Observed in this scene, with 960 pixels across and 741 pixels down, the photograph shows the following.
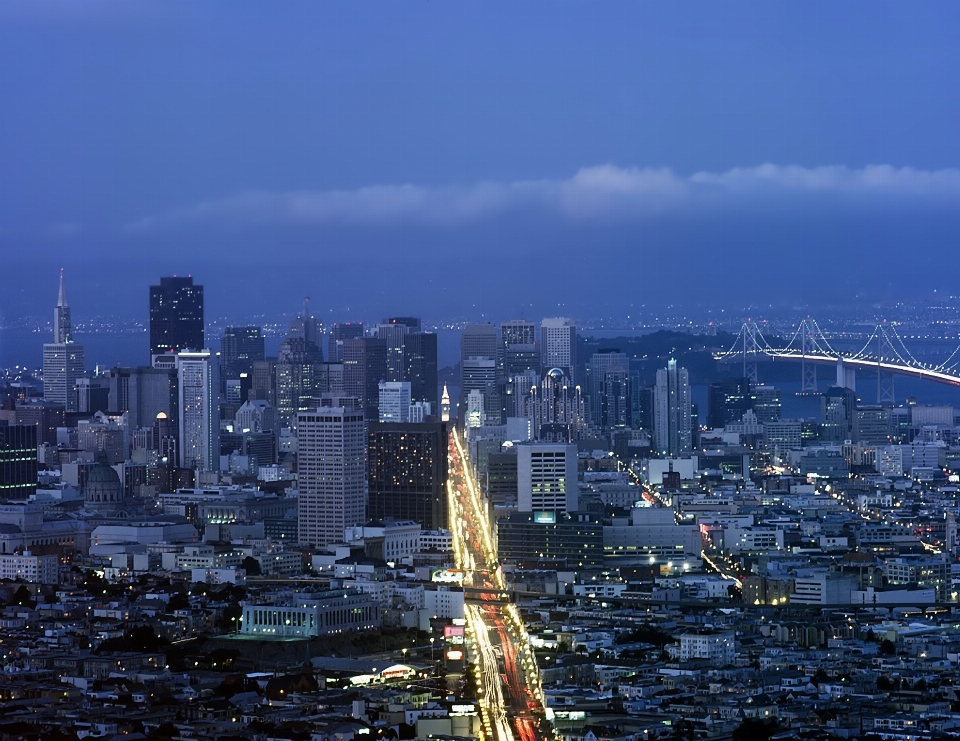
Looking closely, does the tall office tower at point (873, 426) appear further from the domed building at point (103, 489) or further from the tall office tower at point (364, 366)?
the domed building at point (103, 489)

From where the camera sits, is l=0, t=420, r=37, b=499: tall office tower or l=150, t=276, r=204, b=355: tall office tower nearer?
l=0, t=420, r=37, b=499: tall office tower

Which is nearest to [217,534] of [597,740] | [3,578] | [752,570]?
[3,578]

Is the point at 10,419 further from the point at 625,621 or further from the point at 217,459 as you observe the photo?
the point at 625,621

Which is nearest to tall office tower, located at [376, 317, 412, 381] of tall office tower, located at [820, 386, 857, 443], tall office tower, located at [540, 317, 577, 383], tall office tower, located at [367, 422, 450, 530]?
tall office tower, located at [540, 317, 577, 383]

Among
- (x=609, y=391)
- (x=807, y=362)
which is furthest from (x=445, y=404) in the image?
(x=807, y=362)

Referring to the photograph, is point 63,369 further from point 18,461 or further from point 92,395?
point 18,461

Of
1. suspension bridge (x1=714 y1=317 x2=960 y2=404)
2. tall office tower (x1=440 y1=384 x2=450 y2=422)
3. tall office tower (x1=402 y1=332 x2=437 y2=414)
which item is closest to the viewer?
tall office tower (x1=440 y1=384 x2=450 y2=422)

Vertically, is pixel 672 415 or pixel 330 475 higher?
pixel 672 415

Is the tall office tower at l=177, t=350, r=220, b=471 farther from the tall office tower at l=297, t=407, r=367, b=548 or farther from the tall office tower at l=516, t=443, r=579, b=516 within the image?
the tall office tower at l=516, t=443, r=579, b=516
